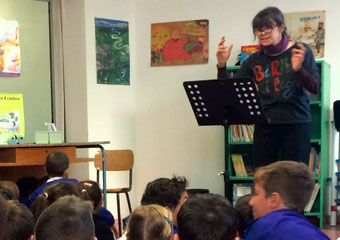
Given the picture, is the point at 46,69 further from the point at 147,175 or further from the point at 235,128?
the point at 235,128

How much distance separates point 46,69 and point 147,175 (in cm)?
155

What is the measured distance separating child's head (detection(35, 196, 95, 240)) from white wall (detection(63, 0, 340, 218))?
403 cm

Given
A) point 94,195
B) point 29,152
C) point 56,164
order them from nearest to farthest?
point 94,195 → point 56,164 → point 29,152

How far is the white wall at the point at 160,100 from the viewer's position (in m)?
5.55

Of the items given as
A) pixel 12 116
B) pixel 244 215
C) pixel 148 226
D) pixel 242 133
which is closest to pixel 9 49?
pixel 12 116

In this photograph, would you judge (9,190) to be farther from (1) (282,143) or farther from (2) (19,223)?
(1) (282,143)

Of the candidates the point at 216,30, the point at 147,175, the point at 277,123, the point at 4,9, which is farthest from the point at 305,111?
the point at 4,9

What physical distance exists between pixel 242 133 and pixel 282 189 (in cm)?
313

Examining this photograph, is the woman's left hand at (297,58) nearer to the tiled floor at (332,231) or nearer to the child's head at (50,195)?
the child's head at (50,195)

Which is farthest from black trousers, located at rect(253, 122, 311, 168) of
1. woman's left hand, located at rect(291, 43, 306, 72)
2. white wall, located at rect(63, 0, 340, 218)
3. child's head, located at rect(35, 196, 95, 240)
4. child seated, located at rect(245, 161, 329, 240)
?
white wall, located at rect(63, 0, 340, 218)

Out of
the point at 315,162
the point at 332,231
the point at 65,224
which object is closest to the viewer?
the point at 65,224

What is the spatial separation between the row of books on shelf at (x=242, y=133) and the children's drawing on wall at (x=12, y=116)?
6.57ft

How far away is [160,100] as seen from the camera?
5.83 metres

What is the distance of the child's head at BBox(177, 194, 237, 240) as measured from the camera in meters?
1.59
